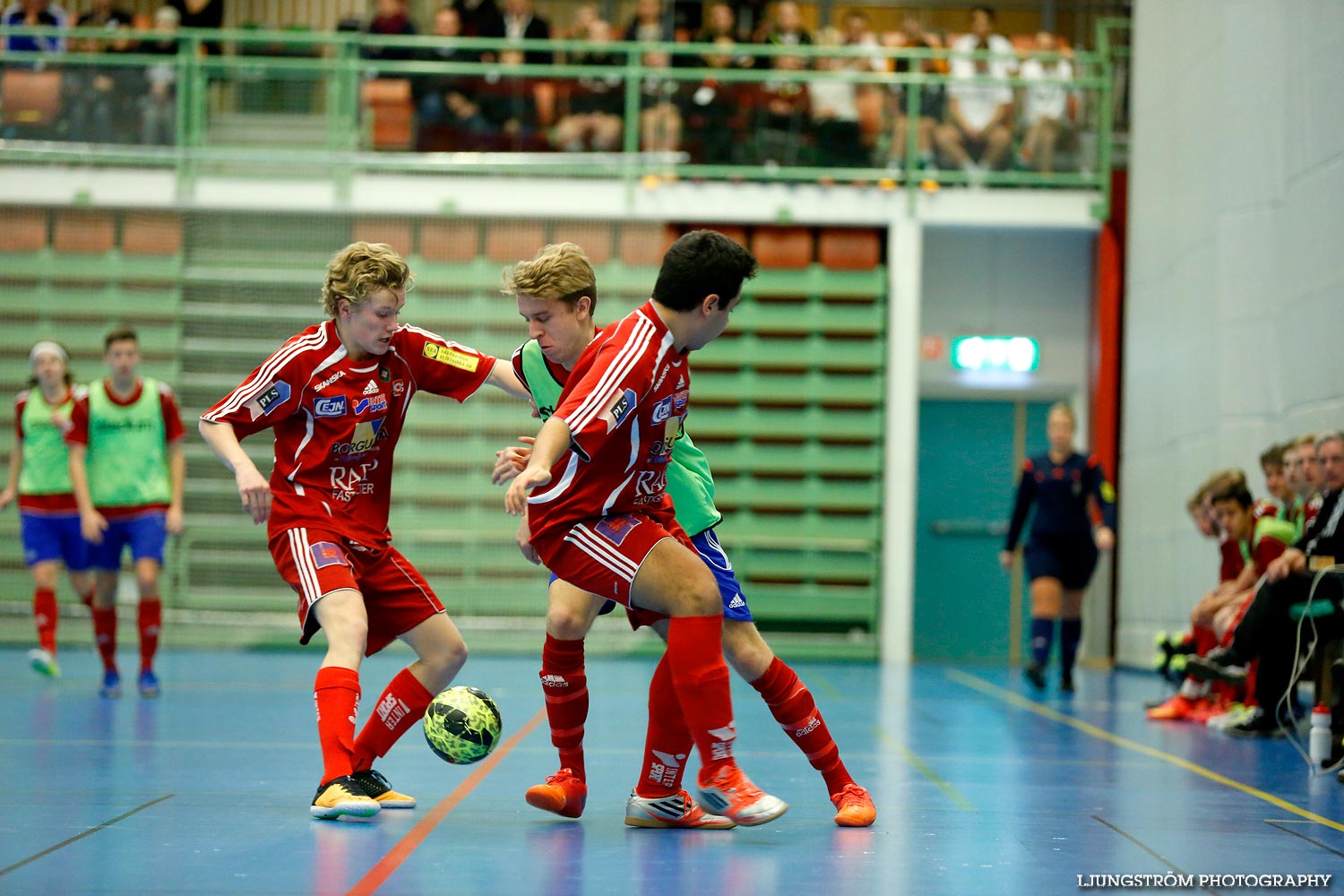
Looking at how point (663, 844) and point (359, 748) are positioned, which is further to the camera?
point (359, 748)

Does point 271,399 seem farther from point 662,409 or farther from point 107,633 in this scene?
point 107,633

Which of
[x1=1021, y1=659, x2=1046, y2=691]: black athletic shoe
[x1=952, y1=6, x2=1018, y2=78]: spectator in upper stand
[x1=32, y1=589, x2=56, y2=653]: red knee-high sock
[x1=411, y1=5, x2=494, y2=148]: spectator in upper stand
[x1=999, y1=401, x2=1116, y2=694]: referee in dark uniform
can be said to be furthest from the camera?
[x1=952, y1=6, x2=1018, y2=78]: spectator in upper stand

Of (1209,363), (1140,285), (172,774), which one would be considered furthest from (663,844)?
(1140,285)

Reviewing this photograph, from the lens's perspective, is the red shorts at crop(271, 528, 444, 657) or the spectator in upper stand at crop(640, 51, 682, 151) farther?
the spectator in upper stand at crop(640, 51, 682, 151)

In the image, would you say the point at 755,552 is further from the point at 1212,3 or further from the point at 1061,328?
the point at 1212,3

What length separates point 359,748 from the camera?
4.77 metres

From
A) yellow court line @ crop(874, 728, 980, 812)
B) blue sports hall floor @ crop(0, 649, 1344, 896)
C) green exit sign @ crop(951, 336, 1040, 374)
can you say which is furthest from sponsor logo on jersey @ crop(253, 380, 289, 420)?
green exit sign @ crop(951, 336, 1040, 374)

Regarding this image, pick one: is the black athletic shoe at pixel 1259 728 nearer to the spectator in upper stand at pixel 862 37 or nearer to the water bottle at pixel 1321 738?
the water bottle at pixel 1321 738

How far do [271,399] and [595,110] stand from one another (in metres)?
10.2

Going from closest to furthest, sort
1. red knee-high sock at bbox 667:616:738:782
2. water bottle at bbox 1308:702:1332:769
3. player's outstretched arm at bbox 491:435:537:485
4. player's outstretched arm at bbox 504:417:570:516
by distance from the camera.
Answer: player's outstretched arm at bbox 504:417:570:516, player's outstretched arm at bbox 491:435:537:485, red knee-high sock at bbox 667:616:738:782, water bottle at bbox 1308:702:1332:769

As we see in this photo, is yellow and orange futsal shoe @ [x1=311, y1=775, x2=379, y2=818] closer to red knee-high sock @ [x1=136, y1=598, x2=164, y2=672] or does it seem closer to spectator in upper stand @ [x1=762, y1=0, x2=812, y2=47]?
red knee-high sock @ [x1=136, y1=598, x2=164, y2=672]

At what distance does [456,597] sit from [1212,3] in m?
8.74

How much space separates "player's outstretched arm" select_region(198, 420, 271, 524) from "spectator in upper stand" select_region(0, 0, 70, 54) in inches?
453

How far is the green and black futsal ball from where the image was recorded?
462cm
